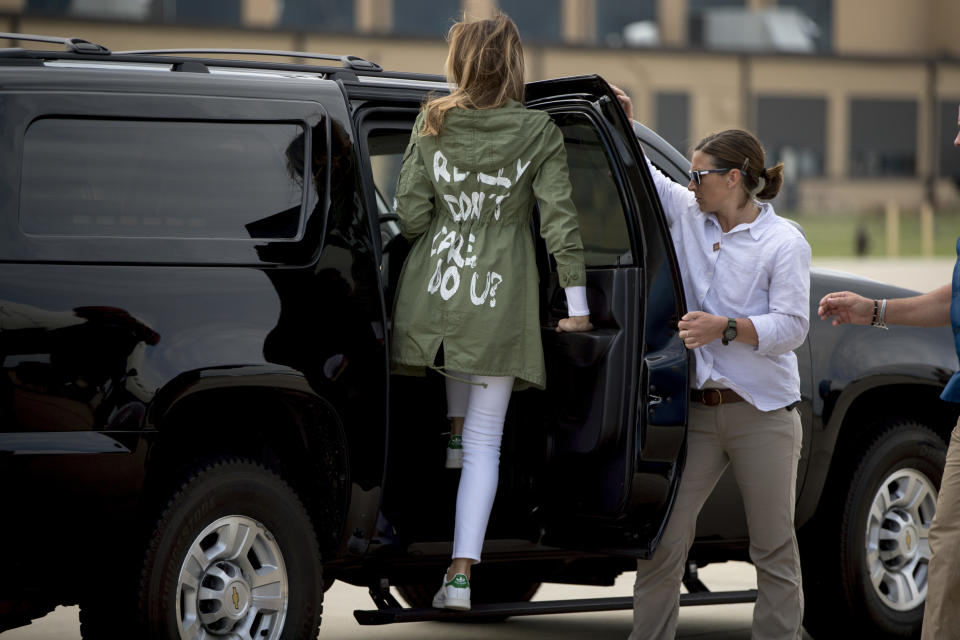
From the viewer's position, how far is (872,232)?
145ft

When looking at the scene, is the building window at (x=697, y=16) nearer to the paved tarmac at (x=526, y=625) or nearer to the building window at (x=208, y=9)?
the building window at (x=208, y=9)

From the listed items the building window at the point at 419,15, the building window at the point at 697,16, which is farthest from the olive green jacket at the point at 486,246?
the building window at the point at 697,16

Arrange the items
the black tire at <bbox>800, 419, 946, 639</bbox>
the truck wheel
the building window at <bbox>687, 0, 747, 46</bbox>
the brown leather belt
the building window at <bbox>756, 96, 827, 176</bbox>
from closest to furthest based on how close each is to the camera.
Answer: the truck wheel → the brown leather belt → the black tire at <bbox>800, 419, 946, 639</bbox> → the building window at <bbox>756, 96, 827, 176</bbox> → the building window at <bbox>687, 0, 747, 46</bbox>

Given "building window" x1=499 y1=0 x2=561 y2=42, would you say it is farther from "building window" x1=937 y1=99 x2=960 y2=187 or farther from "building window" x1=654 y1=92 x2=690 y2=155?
"building window" x1=937 y1=99 x2=960 y2=187

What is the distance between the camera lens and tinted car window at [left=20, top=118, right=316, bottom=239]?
395 centimetres

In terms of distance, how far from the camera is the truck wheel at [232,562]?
4051 mm

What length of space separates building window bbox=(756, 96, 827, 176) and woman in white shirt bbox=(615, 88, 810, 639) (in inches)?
1793

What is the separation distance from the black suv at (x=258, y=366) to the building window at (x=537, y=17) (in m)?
44.7

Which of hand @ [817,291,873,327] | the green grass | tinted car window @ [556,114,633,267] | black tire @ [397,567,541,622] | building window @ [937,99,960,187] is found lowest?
the green grass

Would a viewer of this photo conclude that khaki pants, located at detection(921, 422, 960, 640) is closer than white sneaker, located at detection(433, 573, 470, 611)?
Yes

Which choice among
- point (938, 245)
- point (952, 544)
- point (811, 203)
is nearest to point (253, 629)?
point (952, 544)

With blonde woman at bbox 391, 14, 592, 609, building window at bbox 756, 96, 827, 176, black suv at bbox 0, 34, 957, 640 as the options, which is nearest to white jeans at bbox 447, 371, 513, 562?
blonde woman at bbox 391, 14, 592, 609

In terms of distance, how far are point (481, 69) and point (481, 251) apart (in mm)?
558

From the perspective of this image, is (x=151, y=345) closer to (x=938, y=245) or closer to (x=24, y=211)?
(x=24, y=211)
